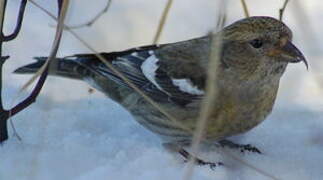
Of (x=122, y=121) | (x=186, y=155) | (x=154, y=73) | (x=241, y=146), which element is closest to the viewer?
(x=186, y=155)

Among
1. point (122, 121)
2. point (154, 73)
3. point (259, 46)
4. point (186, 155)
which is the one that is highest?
point (259, 46)

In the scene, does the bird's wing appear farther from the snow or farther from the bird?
the snow

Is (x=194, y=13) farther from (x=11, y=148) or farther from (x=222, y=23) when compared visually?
(x=222, y=23)

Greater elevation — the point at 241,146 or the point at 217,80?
the point at 217,80

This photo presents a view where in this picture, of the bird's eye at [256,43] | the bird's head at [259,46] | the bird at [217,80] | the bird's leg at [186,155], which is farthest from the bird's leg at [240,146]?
the bird's eye at [256,43]

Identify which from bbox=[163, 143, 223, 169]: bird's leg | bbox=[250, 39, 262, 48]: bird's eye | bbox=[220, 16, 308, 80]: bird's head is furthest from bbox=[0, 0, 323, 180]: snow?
bbox=[250, 39, 262, 48]: bird's eye

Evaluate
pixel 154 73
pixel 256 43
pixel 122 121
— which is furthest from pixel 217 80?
pixel 122 121

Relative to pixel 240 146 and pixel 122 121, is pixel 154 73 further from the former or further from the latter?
pixel 240 146

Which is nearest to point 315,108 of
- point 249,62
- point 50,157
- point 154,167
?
point 249,62
